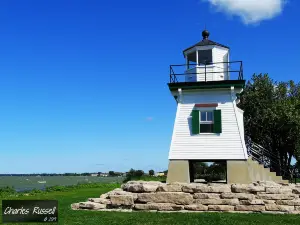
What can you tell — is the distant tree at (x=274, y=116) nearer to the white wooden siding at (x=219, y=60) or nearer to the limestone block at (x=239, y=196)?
the white wooden siding at (x=219, y=60)

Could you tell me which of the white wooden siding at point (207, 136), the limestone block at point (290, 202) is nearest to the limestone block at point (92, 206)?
the white wooden siding at point (207, 136)

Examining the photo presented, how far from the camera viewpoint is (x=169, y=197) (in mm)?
13773

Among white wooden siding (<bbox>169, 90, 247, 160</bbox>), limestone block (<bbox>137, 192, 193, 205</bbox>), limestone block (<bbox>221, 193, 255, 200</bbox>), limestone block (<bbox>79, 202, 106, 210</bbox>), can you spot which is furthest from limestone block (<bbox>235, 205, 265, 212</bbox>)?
limestone block (<bbox>79, 202, 106, 210</bbox>)

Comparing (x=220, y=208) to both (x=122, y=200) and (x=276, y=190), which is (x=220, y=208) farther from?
(x=122, y=200)

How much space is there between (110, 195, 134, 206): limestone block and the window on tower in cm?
612

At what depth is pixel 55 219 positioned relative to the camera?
36.2 ft

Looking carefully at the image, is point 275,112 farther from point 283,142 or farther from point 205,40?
point 205,40

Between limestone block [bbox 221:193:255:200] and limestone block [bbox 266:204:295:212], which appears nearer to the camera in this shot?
limestone block [bbox 266:204:295:212]

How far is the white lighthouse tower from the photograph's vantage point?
17.9m

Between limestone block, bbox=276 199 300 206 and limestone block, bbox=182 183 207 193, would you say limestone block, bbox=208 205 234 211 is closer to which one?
limestone block, bbox=182 183 207 193

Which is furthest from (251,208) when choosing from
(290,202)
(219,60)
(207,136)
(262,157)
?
(262,157)

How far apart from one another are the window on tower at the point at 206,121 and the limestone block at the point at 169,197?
17.5 ft

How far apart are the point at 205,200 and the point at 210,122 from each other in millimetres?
5664

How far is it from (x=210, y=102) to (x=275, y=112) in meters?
15.8
